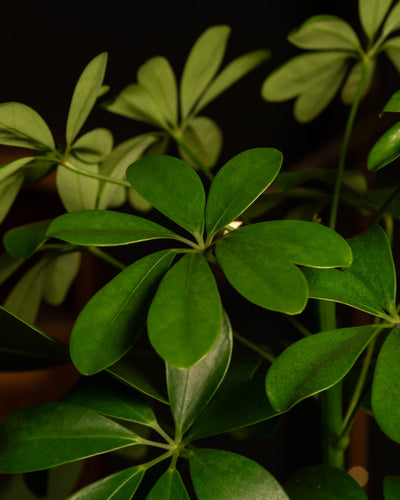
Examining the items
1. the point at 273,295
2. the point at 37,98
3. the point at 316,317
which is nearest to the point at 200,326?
the point at 273,295

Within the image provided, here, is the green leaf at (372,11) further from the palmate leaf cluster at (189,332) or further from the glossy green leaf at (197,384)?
the glossy green leaf at (197,384)

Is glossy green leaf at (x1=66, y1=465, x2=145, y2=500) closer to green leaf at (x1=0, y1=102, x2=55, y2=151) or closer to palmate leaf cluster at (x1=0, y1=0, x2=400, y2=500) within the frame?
palmate leaf cluster at (x1=0, y1=0, x2=400, y2=500)

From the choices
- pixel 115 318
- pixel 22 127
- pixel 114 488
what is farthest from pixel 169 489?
pixel 22 127

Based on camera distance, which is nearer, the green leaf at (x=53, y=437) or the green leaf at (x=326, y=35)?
the green leaf at (x=53, y=437)

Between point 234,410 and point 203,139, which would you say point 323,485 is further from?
point 203,139

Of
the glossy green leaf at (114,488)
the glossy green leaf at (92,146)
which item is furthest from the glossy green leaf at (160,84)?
the glossy green leaf at (114,488)

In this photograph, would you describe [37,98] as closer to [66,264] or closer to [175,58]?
[175,58]

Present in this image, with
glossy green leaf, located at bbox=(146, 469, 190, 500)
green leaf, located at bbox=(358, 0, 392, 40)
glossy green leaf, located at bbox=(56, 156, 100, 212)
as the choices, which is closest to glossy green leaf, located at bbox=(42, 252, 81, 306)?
glossy green leaf, located at bbox=(56, 156, 100, 212)
